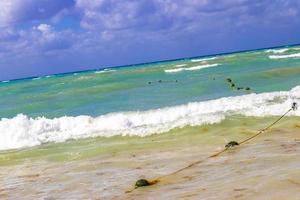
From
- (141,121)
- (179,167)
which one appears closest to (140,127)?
(141,121)

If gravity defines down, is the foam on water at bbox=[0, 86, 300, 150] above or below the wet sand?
above

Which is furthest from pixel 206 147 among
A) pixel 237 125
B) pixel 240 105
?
pixel 240 105

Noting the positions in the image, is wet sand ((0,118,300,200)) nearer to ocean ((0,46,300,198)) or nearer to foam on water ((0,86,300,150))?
ocean ((0,46,300,198))

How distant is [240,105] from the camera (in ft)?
53.5

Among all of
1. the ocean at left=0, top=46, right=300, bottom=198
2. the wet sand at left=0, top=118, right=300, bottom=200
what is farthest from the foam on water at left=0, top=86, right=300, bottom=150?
the wet sand at left=0, top=118, right=300, bottom=200

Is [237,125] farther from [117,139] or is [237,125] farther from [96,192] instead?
[96,192]

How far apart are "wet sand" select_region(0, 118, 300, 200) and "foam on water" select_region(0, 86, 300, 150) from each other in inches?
41.9

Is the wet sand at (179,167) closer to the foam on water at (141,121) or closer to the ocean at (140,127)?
the ocean at (140,127)

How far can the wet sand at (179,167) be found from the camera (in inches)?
281

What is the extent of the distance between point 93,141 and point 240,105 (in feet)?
16.6

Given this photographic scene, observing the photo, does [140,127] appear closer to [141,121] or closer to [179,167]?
[141,121]

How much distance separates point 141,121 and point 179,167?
7.38 metres

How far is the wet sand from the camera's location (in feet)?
23.4

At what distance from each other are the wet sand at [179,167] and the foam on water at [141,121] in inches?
41.9
